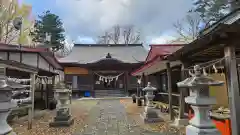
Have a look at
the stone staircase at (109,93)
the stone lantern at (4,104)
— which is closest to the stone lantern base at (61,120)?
the stone lantern at (4,104)

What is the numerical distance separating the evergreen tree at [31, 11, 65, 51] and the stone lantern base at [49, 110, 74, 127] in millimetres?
24143

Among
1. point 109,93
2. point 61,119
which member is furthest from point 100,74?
point 61,119

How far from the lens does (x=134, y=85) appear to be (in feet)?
78.6

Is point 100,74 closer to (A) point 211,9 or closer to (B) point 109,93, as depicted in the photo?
(B) point 109,93

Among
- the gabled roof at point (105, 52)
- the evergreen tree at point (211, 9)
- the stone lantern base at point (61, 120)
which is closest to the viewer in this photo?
the stone lantern base at point (61, 120)

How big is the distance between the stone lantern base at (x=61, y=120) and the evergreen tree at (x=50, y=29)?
951 inches

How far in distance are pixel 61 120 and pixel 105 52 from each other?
21.3m

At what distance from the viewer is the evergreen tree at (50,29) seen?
30422 mm

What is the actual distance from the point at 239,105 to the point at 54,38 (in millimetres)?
31796

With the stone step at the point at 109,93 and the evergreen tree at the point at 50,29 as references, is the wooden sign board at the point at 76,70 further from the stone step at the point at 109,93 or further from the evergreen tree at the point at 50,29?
the evergreen tree at the point at 50,29

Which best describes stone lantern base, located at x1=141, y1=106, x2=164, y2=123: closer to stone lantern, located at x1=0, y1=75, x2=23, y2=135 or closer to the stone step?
stone lantern, located at x1=0, y1=75, x2=23, y2=135

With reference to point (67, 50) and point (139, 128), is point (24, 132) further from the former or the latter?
point (67, 50)

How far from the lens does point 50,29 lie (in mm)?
30953

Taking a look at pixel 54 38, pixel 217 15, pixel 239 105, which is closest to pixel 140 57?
pixel 217 15
